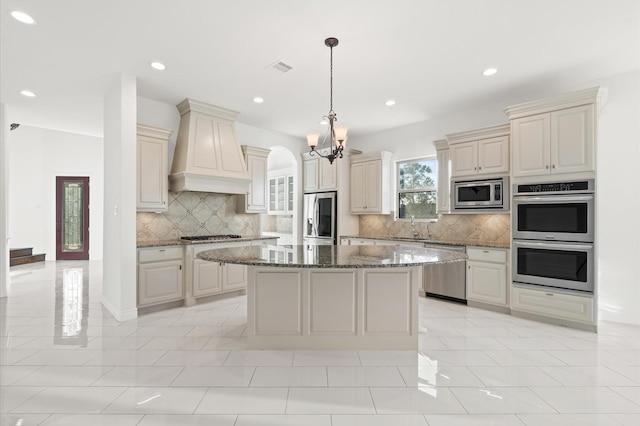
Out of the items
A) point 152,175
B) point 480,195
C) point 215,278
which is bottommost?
point 215,278

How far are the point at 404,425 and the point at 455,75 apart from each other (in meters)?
3.54

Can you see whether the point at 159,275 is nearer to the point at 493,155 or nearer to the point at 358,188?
the point at 358,188

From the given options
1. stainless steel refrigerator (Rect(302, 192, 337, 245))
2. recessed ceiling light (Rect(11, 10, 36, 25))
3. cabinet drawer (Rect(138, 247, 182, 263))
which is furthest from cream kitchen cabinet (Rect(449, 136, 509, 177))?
recessed ceiling light (Rect(11, 10, 36, 25))

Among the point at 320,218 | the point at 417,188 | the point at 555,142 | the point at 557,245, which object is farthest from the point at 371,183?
the point at 557,245

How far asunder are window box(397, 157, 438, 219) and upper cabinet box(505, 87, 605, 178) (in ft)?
5.06

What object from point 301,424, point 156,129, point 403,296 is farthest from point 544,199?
point 156,129

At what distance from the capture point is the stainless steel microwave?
14.2 feet

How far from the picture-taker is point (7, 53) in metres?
3.36

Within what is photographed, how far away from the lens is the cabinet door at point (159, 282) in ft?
13.2

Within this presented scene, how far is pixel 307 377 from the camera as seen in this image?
8.16 feet

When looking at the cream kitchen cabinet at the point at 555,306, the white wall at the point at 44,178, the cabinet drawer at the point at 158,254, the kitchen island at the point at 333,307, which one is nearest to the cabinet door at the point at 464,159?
the cream kitchen cabinet at the point at 555,306

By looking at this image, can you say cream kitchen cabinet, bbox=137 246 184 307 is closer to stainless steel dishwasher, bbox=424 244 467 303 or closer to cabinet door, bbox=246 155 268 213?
cabinet door, bbox=246 155 268 213

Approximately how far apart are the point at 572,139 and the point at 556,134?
6.4 inches

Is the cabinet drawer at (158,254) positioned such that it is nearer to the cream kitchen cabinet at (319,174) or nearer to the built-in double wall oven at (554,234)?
the cream kitchen cabinet at (319,174)
